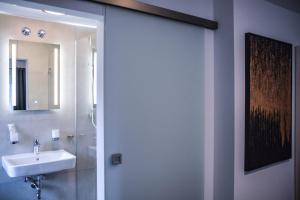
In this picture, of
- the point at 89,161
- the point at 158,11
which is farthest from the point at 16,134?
the point at 158,11

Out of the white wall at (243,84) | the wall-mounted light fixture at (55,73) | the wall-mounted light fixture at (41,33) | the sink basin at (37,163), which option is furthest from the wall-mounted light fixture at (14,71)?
the white wall at (243,84)

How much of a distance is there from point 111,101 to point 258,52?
4.42 feet

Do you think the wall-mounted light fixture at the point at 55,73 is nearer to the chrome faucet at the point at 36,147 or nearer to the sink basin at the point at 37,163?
the chrome faucet at the point at 36,147

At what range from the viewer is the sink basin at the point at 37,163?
217cm

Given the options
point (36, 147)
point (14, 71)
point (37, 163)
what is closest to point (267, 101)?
point (37, 163)

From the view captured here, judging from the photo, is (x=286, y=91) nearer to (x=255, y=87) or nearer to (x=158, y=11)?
(x=255, y=87)

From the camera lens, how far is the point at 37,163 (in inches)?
88.8

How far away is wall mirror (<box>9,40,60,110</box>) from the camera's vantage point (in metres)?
2.50

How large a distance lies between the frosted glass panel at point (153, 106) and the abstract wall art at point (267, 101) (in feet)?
1.28

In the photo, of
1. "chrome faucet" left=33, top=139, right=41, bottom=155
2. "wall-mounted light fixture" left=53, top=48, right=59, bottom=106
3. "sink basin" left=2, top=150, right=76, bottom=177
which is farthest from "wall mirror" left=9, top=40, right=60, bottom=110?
"sink basin" left=2, top=150, right=76, bottom=177

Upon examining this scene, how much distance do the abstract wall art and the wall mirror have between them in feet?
6.51

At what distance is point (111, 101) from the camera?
1.57 metres

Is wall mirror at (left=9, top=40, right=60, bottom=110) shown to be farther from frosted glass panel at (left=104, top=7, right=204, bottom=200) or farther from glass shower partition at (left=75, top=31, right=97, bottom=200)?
frosted glass panel at (left=104, top=7, right=204, bottom=200)

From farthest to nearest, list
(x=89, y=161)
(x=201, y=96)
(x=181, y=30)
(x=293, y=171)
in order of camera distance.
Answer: (x=89, y=161) < (x=293, y=171) < (x=201, y=96) < (x=181, y=30)
